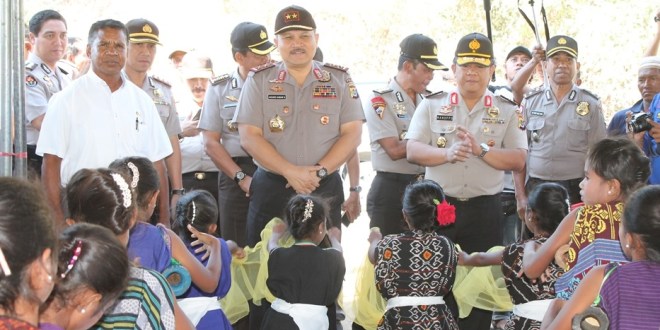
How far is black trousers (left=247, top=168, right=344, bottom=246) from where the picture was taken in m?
5.14

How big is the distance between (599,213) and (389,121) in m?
2.68

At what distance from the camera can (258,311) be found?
5293 mm

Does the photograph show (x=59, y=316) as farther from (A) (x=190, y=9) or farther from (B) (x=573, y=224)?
(A) (x=190, y=9)

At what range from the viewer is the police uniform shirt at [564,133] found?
20.2ft

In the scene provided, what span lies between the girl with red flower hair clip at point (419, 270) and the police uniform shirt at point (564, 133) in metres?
2.04

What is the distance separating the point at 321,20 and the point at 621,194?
1572cm


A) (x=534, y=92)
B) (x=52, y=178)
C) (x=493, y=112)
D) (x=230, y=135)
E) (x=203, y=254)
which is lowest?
(x=203, y=254)

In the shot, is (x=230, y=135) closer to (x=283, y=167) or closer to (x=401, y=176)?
(x=283, y=167)

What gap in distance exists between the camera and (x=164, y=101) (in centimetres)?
570

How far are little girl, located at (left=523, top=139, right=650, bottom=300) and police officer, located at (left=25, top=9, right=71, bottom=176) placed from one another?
3.28 m

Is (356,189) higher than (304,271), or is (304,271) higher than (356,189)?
(356,189)

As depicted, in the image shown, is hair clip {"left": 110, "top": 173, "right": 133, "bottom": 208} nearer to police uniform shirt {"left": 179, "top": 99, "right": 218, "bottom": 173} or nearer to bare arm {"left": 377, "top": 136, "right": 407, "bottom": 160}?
bare arm {"left": 377, "top": 136, "right": 407, "bottom": 160}

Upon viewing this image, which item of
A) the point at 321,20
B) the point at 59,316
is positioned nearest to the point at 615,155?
the point at 59,316

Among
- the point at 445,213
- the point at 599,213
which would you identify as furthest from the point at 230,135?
the point at 599,213
